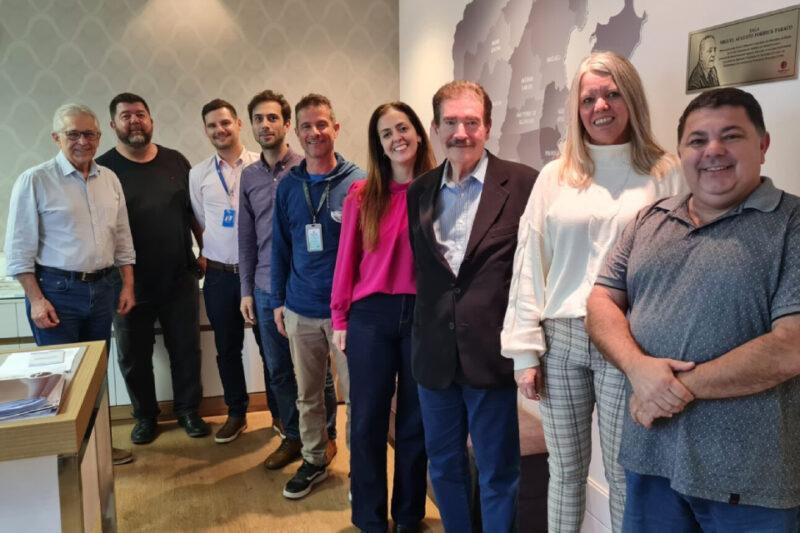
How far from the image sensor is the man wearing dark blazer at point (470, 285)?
5.32 feet

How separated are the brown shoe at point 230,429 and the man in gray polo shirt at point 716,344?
2285 mm

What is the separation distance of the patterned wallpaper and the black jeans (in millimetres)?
1101

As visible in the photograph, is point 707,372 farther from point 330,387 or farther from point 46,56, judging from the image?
point 46,56

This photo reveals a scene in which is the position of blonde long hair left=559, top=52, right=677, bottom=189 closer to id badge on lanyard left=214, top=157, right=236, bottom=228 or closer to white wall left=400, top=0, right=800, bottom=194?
white wall left=400, top=0, right=800, bottom=194

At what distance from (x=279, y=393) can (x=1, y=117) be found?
7.52 feet

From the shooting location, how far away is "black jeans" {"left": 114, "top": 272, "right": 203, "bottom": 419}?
303cm

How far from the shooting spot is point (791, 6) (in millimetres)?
1372

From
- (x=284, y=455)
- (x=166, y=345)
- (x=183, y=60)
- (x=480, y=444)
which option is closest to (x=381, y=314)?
(x=480, y=444)

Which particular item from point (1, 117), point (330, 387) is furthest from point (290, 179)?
point (1, 117)

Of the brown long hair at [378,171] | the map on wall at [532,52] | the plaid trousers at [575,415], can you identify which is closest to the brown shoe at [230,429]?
the brown long hair at [378,171]

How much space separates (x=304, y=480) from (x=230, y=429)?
744mm

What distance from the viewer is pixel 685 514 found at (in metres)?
1.20

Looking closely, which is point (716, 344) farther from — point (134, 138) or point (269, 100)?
point (134, 138)

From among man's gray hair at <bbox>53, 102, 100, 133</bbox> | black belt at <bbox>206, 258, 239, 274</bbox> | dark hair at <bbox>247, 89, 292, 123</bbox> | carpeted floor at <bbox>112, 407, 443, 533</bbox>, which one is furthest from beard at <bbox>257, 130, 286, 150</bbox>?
carpeted floor at <bbox>112, 407, 443, 533</bbox>
